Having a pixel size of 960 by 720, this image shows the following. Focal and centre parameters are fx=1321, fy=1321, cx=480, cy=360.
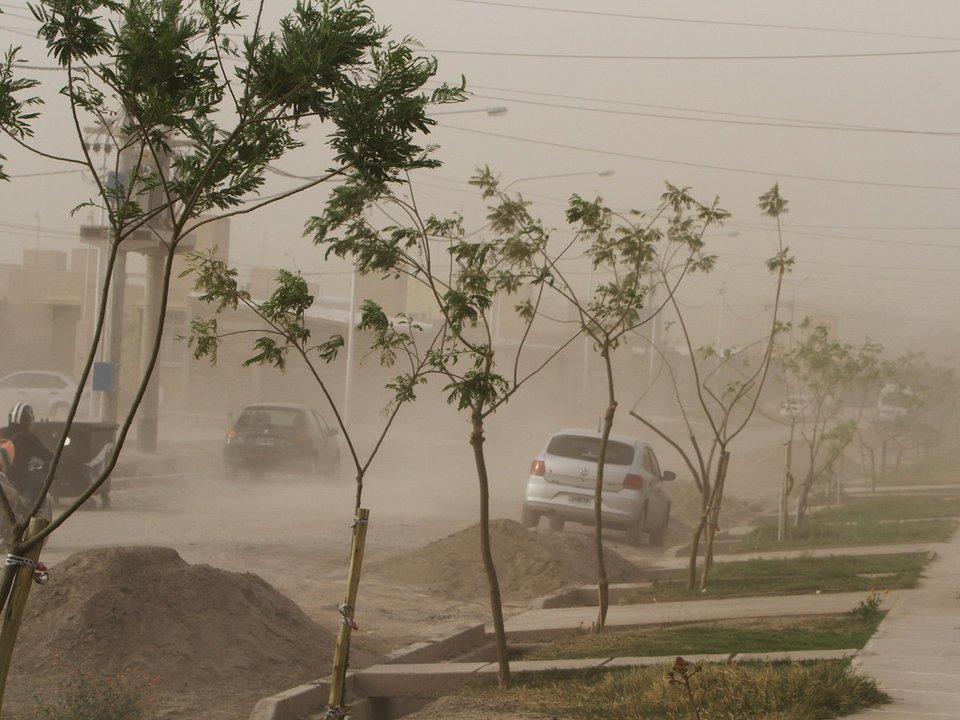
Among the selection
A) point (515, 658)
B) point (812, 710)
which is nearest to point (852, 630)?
point (515, 658)

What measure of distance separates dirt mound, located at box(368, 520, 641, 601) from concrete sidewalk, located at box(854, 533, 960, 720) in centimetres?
405

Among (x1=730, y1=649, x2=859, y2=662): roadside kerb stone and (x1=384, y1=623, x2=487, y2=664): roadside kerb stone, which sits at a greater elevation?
(x1=730, y1=649, x2=859, y2=662): roadside kerb stone

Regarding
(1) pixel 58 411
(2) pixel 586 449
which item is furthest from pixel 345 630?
(1) pixel 58 411

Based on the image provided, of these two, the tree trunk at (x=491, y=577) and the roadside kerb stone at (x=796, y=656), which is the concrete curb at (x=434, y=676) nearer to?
the roadside kerb stone at (x=796, y=656)

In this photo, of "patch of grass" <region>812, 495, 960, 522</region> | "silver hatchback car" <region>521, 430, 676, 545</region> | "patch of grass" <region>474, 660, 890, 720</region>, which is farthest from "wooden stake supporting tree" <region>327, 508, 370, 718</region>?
"patch of grass" <region>812, 495, 960, 522</region>

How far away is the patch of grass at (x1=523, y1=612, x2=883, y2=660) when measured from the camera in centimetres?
941

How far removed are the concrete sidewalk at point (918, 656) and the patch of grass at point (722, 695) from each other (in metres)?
0.21

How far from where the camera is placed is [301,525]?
19.6 m

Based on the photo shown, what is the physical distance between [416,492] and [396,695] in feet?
63.8

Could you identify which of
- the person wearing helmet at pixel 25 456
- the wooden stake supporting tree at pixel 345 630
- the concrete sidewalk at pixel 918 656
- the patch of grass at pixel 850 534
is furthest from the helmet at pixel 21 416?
the patch of grass at pixel 850 534

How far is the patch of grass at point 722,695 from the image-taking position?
273 inches

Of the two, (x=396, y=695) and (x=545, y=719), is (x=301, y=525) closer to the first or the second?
(x=396, y=695)

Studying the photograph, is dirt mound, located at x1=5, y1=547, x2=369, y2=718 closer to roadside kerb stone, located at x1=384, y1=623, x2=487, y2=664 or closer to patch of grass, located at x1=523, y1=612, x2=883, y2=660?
roadside kerb stone, located at x1=384, y1=623, x2=487, y2=664

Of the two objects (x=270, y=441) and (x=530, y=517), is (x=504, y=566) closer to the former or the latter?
(x=530, y=517)
